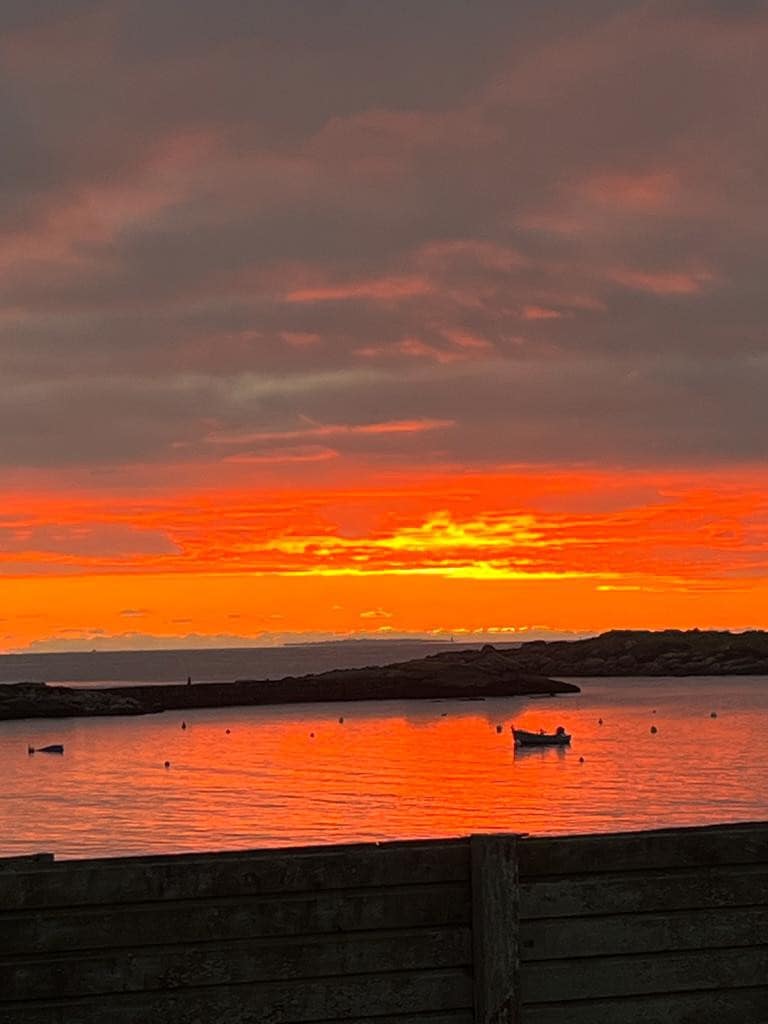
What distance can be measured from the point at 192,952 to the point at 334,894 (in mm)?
859

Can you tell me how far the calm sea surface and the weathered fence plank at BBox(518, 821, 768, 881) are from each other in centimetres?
5522

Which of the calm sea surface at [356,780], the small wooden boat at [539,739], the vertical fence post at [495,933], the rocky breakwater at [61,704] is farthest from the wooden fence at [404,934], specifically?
the rocky breakwater at [61,704]

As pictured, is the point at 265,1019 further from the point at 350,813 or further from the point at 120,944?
the point at 350,813

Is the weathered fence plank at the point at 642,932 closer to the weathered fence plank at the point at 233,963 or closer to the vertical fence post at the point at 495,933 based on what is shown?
the vertical fence post at the point at 495,933

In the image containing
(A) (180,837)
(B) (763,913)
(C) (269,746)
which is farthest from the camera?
(C) (269,746)

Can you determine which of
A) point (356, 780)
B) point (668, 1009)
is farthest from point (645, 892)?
point (356, 780)

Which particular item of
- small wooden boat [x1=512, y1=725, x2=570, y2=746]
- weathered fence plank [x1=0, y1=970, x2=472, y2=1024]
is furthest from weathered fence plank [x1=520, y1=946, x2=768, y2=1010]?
small wooden boat [x1=512, y1=725, x2=570, y2=746]

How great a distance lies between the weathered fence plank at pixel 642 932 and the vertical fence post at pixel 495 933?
5.7 inches

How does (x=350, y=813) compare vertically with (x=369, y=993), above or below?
below

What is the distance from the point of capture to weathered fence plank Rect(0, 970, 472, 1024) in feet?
26.5

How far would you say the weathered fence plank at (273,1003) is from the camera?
26.5 feet

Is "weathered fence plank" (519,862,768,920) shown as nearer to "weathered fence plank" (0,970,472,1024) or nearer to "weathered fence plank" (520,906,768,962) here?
"weathered fence plank" (520,906,768,962)

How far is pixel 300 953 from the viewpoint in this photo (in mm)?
8336

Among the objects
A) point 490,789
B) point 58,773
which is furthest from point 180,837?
point 58,773
